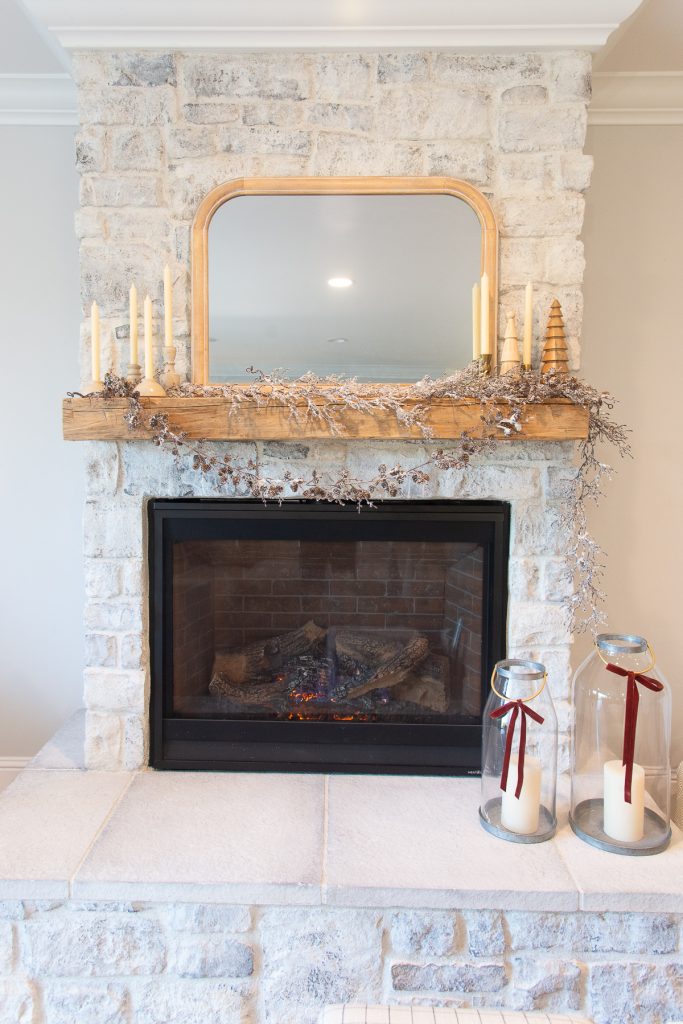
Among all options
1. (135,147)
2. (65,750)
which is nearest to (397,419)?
(135,147)

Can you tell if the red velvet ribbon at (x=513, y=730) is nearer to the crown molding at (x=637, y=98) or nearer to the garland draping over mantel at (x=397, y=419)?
the garland draping over mantel at (x=397, y=419)

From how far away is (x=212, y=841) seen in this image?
1702 mm

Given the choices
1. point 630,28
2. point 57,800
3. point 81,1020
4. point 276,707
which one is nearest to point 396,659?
point 276,707

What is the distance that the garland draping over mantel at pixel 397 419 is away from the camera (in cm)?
180

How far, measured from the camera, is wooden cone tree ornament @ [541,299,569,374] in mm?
1868

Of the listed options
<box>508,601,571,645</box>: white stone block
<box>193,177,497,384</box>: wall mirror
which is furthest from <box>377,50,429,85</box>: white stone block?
<box>508,601,571,645</box>: white stone block

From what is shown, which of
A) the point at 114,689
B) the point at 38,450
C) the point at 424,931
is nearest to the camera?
the point at 424,931

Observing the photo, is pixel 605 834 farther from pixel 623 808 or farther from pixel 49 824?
pixel 49 824

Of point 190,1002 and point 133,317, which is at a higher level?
point 133,317

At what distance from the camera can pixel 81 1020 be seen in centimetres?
158

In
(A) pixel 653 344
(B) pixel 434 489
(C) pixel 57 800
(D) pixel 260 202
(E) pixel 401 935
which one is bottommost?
(E) pixel 401 935

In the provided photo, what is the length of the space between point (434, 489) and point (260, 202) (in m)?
0.95

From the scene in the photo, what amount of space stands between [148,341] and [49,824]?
1292mm

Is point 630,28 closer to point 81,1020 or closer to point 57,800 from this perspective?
point 57,800
